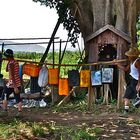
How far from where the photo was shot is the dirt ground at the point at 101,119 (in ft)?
28.1

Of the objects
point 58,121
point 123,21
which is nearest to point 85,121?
point 58,121

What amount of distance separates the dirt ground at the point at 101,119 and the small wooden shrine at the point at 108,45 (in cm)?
101

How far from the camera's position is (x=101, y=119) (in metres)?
10.2

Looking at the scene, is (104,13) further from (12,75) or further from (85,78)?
(12,75)

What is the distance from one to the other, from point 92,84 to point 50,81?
4.32 ft

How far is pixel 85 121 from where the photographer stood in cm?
1000

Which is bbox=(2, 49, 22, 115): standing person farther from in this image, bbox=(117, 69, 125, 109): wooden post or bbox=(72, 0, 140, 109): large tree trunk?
bbox=(117, 69, 125, 109): wooden post

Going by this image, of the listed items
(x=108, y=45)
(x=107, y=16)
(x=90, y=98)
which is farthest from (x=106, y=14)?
(x=90, y=98)

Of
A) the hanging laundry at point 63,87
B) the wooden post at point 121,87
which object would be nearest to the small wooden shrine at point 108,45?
the wooden post at point 121,87

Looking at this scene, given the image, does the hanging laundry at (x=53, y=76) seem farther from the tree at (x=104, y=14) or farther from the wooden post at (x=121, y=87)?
the wooden post at (x=121, y=87)

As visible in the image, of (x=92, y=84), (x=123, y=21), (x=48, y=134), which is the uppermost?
(x=123, y=21)

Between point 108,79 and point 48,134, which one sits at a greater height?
point 108,79

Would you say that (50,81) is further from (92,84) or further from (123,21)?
(123,21)

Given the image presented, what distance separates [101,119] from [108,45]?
3753mm
